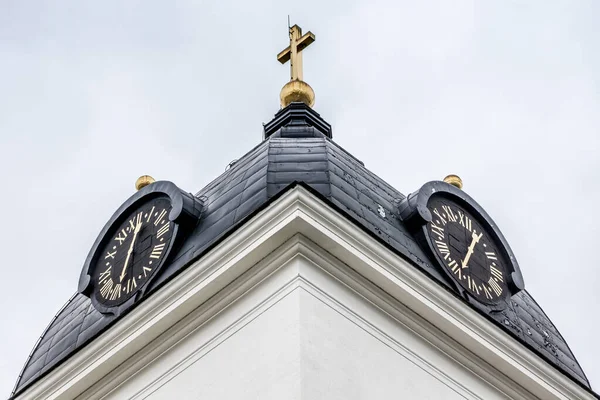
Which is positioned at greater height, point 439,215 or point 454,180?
point 454,180

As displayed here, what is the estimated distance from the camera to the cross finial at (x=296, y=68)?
2195 centimetres

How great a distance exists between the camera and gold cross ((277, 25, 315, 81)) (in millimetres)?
22344

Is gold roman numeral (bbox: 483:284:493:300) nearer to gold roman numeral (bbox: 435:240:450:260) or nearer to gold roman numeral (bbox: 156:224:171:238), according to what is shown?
gold roman numeral (bbox: 435:240:450:260)

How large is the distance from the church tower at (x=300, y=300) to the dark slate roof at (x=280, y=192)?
33 millimetres

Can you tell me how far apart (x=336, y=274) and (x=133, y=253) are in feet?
9.34

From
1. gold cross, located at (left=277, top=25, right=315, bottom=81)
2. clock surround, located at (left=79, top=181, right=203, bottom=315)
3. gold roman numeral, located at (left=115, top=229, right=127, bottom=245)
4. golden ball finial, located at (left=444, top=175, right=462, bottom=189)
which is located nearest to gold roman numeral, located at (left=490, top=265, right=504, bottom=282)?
golden ball finial, located at (left=444, top=175, right=462, bottom=189)

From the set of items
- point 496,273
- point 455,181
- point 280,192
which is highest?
point 455,181

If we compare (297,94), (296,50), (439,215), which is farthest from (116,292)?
(296,50)

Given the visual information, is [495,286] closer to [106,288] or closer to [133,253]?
[133,253]

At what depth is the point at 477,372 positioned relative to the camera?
55.0ft

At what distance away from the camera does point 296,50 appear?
22.3m

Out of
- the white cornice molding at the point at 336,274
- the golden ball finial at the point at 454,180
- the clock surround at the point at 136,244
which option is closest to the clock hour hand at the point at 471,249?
the white cornice molding at the point at 336,274

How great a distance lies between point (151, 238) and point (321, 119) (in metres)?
4.45

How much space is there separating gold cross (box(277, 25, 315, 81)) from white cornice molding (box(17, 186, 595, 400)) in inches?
261
